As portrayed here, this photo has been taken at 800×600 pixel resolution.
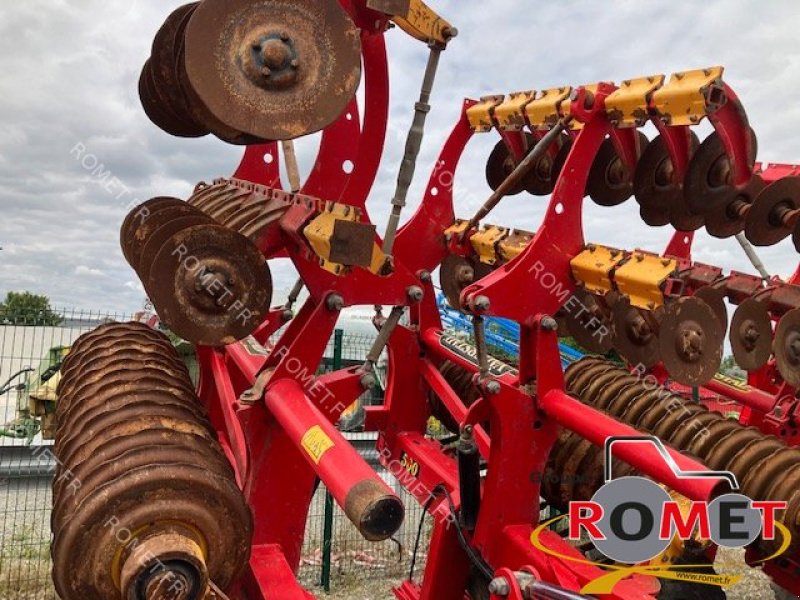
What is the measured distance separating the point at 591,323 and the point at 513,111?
1.62m

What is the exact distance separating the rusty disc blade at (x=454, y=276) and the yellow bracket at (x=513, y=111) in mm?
1160

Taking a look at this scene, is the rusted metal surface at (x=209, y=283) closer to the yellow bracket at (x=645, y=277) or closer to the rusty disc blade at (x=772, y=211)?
the yellow bracket at (x=645, y=277)

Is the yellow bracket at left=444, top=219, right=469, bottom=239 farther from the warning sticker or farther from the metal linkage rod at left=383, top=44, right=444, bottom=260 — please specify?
the warning sticker

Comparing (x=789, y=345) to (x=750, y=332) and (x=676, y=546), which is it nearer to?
(x=750, y=332)

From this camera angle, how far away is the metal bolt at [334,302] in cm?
348

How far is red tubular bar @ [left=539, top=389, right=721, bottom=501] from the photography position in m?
2.81

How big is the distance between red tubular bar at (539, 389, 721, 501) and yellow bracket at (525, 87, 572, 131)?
5.68ft

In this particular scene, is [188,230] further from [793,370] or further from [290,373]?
[793,370]

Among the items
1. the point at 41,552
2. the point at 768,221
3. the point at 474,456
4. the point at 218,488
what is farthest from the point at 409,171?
the point at 41,552

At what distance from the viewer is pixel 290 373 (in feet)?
11.0

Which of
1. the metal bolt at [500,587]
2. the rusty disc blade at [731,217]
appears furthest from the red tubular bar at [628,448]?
the rusty disc blade at [731,217]

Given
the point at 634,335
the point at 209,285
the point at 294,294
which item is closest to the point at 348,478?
the point at 209,285

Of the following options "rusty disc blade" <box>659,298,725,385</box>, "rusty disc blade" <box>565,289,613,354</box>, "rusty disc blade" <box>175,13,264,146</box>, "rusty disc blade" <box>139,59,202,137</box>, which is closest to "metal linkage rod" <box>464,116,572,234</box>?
"rusty disc blade" <box>659,298,725,385</box>

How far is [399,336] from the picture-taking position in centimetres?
520
